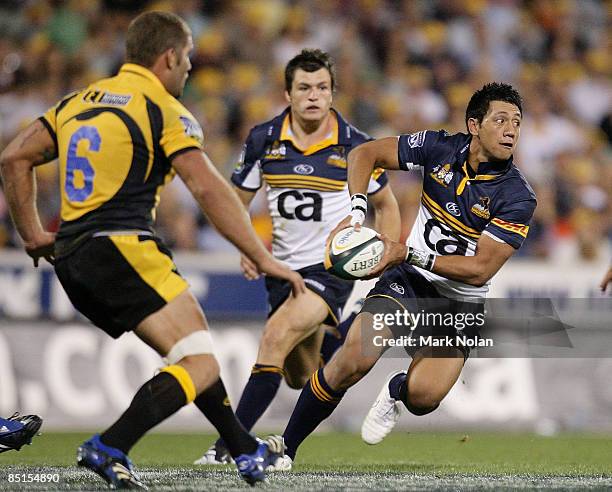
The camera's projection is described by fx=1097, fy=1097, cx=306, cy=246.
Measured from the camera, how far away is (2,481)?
525 centimetres

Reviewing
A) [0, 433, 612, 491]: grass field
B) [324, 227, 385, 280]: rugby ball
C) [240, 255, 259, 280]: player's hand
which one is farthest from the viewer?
[240, 255, 259, 280]: player's hand

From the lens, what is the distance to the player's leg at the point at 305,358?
7.36 metres

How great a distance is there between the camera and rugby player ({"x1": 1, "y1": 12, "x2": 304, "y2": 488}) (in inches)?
191

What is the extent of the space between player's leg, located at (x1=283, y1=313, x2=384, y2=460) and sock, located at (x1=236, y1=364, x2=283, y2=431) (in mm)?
330

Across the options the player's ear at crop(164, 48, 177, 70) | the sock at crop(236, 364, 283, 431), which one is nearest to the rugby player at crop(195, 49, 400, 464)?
the sock at crop(236, 364, 283, 431)

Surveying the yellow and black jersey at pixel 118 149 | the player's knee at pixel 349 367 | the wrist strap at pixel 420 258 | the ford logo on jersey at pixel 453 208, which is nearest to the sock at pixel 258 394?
the player's knee at pixel 349 367

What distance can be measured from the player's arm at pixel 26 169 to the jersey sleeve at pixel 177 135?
0.65 m

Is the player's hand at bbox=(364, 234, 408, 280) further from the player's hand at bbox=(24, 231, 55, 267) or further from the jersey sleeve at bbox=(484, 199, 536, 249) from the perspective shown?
the player's hand at bbox=(24, 231, 55, 267)

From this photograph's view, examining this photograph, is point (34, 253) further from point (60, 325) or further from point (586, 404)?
point (586, 404)

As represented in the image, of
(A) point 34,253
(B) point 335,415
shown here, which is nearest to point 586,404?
(B) point 335,415

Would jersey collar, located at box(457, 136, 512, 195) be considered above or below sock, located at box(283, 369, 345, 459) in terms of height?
above

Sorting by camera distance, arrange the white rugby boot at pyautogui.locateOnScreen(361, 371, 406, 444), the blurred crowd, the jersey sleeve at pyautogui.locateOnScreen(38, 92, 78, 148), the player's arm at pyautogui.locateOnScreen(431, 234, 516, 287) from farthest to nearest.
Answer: the blurred crowd < the white rugby boot at pyautogui.locateOnScreen(361, 371, 406, 444) < the player's arm at pyautogui.locateOnScreen(431, 234, 516, 287) < the jersey sleeve at pyautogui.locateOnScreen(38, 92, 78, 148)

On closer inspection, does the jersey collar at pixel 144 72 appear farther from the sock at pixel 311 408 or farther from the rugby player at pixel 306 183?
the rugby player at pixel 306 183

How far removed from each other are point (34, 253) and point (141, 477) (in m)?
1.25
